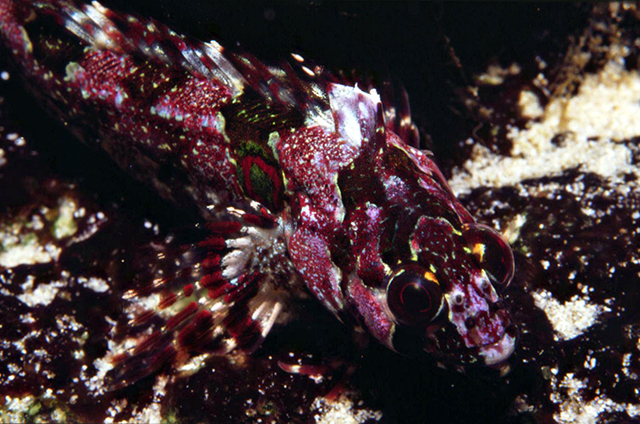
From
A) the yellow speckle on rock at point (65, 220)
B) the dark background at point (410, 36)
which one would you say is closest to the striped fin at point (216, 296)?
the yellow speckle on rock at point (65, 220)

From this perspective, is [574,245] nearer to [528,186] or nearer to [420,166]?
[528,186]

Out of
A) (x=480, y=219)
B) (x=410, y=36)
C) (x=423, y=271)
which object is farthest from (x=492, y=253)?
(x=410, y=36)

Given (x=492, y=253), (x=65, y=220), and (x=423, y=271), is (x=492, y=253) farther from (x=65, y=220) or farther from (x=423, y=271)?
(x=65, y=220)

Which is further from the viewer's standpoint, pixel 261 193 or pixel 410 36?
pixel 410 36

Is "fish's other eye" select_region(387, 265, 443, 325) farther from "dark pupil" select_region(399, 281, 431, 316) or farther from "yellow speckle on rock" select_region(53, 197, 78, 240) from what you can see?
"yellow speckle on rock" select_region(53, 197, 78, 240)

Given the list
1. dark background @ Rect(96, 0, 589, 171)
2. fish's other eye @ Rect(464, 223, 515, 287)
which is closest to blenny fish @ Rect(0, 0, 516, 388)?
fish's other eye @ Rect(464, 223, 515, 287)

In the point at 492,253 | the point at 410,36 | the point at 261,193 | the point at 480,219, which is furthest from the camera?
the point at 410,36

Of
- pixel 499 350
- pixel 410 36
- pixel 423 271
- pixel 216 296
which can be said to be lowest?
pixel 216 296
